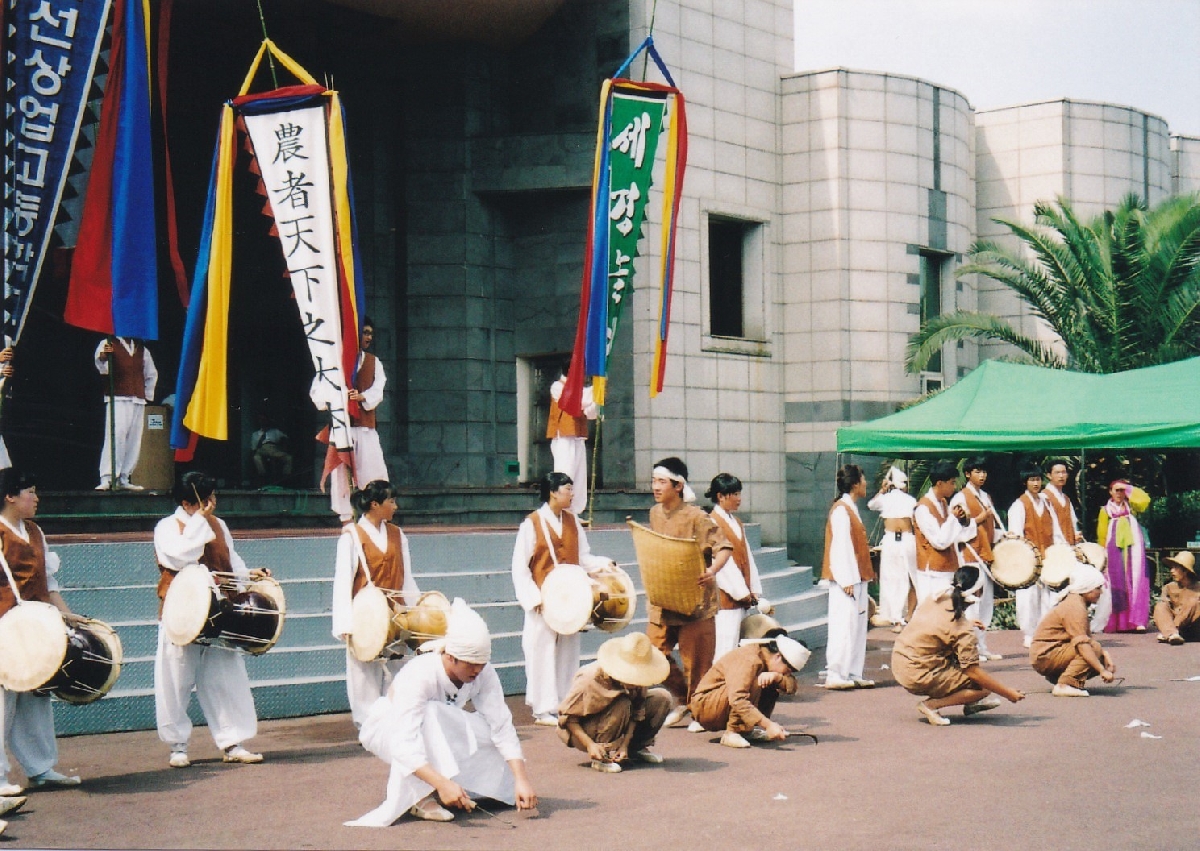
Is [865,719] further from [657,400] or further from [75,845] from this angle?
[657,400]

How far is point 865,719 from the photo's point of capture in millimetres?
9914

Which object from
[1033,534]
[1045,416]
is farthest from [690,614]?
[1045,416]

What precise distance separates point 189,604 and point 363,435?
461cm

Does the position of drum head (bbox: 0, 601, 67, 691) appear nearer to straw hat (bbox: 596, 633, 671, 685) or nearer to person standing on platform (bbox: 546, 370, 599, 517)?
straw hat (bbox: 596, 633, 671, 685)

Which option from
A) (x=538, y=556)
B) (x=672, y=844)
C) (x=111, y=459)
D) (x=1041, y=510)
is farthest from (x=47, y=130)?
(x=1041, y=510)

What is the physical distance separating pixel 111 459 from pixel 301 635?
2.84m

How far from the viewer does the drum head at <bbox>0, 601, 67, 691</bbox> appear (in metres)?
7.12

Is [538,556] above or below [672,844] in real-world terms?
above

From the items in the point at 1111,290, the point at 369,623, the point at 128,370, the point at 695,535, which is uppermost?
the point at 1111,290

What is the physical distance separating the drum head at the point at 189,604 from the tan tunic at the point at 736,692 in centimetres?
312

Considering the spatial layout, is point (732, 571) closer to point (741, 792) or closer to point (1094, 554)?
point (741, 792)

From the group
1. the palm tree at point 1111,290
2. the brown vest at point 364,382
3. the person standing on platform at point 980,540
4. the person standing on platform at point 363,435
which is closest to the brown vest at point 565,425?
the person standing on platform at point 363,435

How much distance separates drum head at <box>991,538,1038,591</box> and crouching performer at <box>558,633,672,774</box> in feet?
19.6

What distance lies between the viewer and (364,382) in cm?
1248
